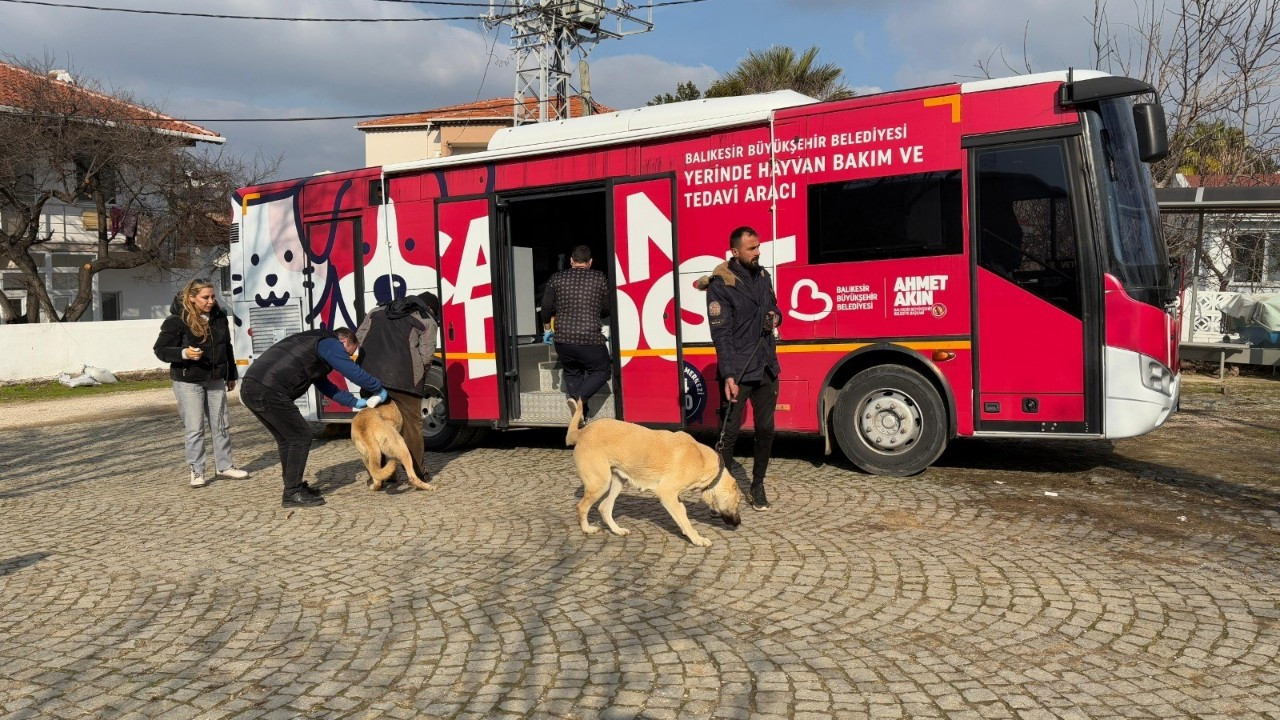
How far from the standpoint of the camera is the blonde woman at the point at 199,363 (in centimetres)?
805

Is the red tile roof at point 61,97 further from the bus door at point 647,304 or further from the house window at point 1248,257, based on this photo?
the house window at point 1248,257

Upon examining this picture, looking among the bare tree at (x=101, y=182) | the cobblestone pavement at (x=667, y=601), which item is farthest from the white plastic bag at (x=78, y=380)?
the cobblestone pavement at (x=667, y=601)

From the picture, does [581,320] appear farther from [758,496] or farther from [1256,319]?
[1256,319]

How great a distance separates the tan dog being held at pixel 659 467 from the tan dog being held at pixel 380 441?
234 centimetres

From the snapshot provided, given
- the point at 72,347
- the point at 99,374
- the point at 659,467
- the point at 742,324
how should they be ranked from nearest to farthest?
1. the point at 659,467
2. the point at 742,324
3. the point at 99,374
4. the point at 72,347

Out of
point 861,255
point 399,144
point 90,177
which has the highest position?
point 399,144

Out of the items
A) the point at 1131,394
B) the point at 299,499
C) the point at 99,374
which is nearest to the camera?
the point at 1131,394

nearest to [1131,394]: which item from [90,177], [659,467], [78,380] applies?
[659,467]

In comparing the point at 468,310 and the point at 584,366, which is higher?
the point at 468,310

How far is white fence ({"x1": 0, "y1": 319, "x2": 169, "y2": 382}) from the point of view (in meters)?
21.0

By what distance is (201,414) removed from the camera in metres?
8.39

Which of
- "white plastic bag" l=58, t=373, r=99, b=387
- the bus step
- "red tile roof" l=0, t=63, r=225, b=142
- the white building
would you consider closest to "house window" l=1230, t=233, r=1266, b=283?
the bus step

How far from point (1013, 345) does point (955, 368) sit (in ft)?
1.51

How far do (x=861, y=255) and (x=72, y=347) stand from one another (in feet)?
70.3
